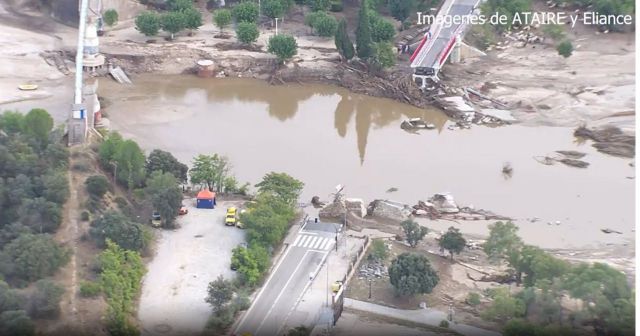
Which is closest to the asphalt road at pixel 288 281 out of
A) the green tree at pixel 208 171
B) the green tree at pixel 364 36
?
the green tree at pixel 208 171

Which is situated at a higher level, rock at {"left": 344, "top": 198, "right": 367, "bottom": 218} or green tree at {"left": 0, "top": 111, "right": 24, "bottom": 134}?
green tree at {"left": 0, "top": 111, "right": 24, "bottom": 134}

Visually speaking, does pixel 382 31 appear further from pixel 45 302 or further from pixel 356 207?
pixel 45 302

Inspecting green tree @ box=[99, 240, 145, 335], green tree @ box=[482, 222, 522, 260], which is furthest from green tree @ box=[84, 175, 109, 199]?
green tree @ box=[482, 222, 522, 260]

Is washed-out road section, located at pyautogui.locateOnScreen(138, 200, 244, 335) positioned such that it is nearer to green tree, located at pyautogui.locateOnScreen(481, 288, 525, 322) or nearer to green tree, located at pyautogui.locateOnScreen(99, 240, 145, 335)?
green tree, located at pyautogui.locateOnScreen(99, 240, 145, 335)

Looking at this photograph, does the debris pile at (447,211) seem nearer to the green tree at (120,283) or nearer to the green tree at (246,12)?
the green tree at (120,283)

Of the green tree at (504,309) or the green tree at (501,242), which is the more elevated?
the green tree at (501,242)

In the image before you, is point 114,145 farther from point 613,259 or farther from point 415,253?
point 613,259

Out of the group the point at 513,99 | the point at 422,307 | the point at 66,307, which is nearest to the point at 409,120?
the point at 513,99
